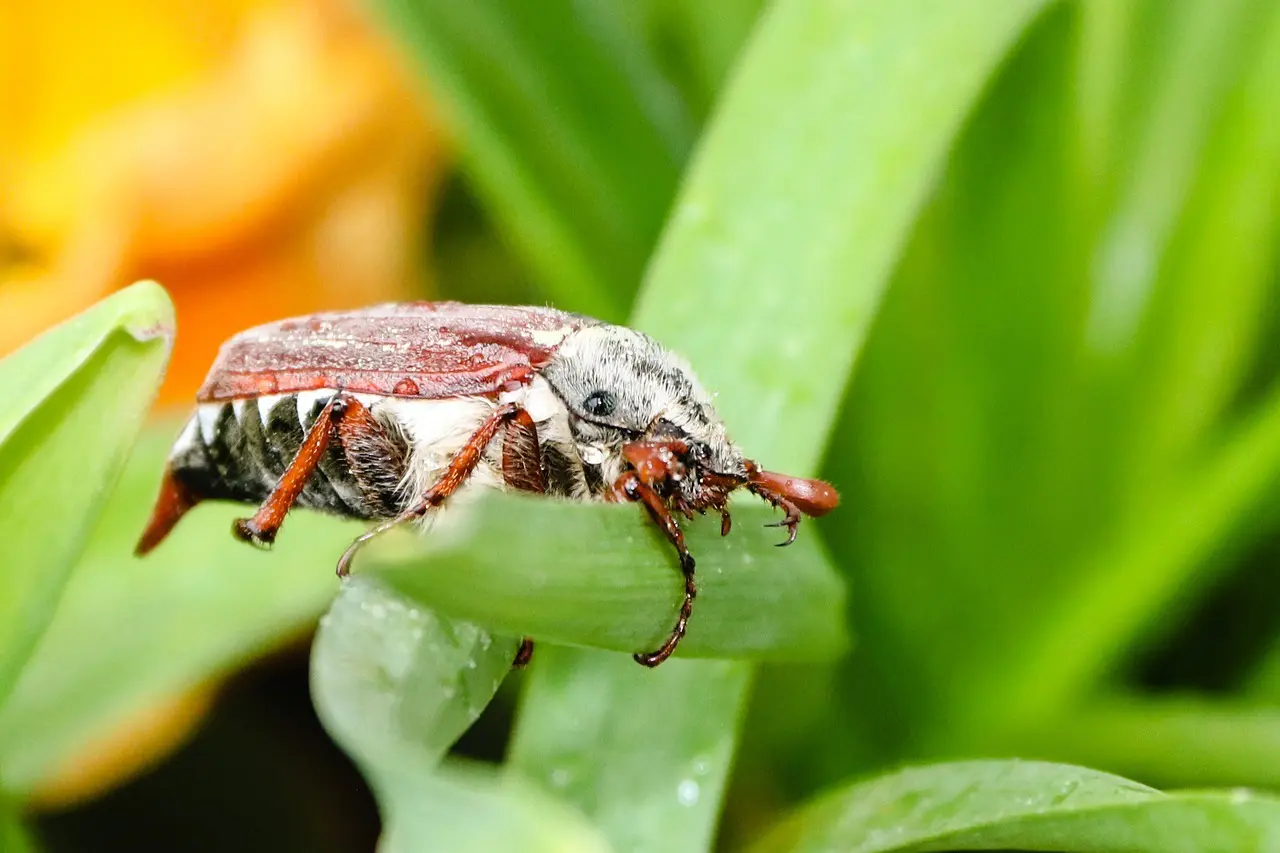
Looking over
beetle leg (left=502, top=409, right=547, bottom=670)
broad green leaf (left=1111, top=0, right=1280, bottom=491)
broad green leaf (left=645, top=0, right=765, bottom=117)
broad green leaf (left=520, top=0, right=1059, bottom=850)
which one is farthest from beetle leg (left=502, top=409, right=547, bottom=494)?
broad green leaf (left=1111, top=0, right=1280, bottom=491)

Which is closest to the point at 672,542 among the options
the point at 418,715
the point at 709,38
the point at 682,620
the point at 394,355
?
the point at 682,620

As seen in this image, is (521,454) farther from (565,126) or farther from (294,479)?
(565,126)

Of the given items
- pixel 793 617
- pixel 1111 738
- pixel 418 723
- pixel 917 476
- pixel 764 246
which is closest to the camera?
pixel 418 723

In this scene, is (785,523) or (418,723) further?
(785,523)

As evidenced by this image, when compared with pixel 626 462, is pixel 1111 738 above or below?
below

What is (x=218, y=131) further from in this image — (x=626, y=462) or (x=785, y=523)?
(x=785, y=523)

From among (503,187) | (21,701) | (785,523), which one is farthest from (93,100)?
(785,523)

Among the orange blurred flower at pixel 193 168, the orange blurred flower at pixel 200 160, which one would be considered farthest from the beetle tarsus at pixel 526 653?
the orange blurred flower at pixel 200 160

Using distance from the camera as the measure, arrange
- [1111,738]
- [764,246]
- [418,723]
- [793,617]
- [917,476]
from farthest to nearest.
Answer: [917,476] < [1111,738] < [764,246] < [793,617] < [418,723]
